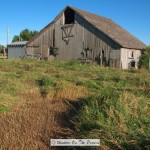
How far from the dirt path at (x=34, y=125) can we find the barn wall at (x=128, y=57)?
19.2 meters

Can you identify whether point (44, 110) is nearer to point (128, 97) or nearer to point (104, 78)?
point (128, 97)

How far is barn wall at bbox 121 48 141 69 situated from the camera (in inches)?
1081

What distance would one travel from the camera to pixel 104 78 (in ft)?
49.3

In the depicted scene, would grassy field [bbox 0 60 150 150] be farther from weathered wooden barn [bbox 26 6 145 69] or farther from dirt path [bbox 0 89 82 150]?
weathered wooden barn [bbox 26 6 145 69]

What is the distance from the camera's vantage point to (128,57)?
2852 centimetres

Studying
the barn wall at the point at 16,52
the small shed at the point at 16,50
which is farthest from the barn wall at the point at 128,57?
the barn wall at the point at 16,52

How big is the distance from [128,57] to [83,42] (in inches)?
176

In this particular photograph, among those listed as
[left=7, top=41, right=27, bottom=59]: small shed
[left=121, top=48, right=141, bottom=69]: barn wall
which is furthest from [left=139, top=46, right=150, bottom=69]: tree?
[left=7, top=41, right=27, bottom=59]: small shed

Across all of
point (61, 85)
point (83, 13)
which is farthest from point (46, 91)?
point (83, 13)

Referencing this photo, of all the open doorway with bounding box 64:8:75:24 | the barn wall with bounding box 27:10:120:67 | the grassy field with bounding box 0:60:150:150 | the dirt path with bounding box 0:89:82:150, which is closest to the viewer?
the grassy field with bounding box 0:60:150:150

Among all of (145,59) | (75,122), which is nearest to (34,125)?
(75,122)

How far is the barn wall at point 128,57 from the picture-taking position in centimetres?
2746

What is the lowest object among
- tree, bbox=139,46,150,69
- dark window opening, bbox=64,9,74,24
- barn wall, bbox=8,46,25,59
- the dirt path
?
the dirt path

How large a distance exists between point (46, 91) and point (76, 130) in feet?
16.3
